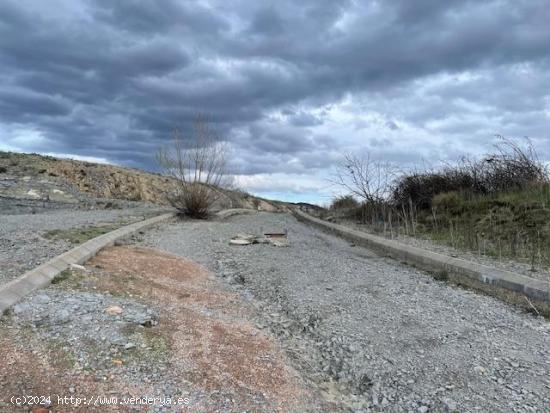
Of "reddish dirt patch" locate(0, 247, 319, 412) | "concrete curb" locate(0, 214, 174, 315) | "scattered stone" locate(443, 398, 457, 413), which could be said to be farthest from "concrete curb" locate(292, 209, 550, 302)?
"concrete curb" locate(0, 214, 174, 315)

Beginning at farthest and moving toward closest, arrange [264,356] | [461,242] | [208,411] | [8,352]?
1. [461,242]
2. [264,356]
3. [8,352]
4. [208,411]

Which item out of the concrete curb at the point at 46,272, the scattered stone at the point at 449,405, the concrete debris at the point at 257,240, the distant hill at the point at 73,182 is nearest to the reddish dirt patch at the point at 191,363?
the concrete curb at the point at 46,272

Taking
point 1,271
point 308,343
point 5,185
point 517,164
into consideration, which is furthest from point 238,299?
point 5,185

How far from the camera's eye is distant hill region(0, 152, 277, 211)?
19.5 meters

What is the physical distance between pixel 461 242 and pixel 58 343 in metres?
10.4

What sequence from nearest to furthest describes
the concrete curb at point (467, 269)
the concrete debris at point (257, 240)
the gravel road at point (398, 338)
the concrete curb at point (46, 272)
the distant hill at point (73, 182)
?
the gravel road at point (398, 338), the concrete curb at point (46, 272), the concrete curb at point (467, 269), the concrete debris at point (257, 240), the distant hill at point (73, 182)

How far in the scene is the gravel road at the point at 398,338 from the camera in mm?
3662

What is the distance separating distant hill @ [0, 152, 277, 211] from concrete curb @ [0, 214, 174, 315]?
479 inches

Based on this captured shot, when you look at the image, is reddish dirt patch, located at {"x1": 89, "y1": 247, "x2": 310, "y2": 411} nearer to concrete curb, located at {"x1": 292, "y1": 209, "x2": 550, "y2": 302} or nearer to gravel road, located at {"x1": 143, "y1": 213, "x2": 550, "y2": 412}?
gravel road, located at {"x1": 143, "y1": 213, "x2": 550, "y2": 412}

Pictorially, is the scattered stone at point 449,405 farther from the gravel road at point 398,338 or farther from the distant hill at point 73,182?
the distant hill at point 73,182

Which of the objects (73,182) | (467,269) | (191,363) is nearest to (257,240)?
(467,269)

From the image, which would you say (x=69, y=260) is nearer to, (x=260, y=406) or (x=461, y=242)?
(x=260, y=406)

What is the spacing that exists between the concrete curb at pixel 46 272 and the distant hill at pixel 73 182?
12179mm

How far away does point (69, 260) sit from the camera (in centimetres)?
604
